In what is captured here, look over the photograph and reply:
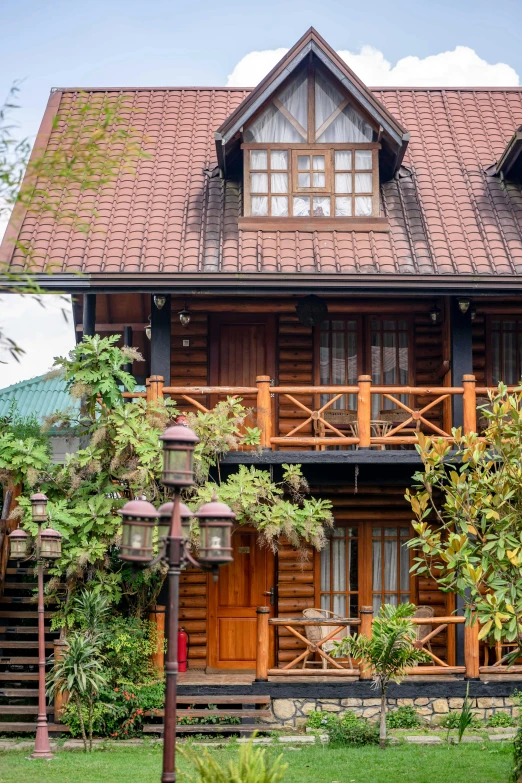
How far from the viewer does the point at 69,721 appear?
42.0 feet

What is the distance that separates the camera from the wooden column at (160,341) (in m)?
14.8

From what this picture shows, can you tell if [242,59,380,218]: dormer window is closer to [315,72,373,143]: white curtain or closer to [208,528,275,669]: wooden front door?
[315,72,373,143]: white curtain

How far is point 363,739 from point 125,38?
19828 millimetres

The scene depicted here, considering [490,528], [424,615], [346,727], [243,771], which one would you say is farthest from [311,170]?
[243,771]

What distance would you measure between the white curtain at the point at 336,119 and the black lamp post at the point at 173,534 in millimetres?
9985

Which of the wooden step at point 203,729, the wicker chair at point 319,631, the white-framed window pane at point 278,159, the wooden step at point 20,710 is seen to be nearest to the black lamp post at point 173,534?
the wooden step at point 203,729

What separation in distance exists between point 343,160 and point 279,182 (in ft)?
3.42

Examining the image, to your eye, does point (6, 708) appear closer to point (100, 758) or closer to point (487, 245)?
point (100, 758)

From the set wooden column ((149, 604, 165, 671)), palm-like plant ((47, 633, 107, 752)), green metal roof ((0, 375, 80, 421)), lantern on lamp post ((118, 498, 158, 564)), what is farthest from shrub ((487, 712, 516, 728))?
green metal roof ((0, 375, 80, 421))

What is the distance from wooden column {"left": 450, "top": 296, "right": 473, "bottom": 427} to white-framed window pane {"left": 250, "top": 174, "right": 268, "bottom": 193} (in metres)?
3.44

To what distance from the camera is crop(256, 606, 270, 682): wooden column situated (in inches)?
537

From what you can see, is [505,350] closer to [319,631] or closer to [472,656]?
[472,656]

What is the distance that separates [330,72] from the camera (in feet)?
52.3

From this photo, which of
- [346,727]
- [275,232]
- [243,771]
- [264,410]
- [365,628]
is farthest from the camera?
[275,232]
